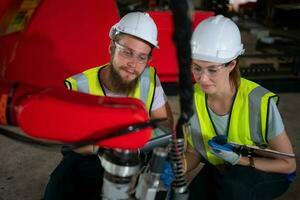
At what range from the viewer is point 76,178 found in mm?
1523

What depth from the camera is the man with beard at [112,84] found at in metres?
1.49

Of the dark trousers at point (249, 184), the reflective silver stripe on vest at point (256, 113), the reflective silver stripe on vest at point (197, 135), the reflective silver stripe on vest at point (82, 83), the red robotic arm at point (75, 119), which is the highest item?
the red robotic arm at point (75, 119)

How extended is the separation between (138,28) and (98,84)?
29 cm

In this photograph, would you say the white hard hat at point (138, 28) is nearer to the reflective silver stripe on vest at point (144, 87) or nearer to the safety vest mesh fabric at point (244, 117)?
the reflective silver stripe on vest at point (144, 87)

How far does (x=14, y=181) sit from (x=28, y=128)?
174 centimetres

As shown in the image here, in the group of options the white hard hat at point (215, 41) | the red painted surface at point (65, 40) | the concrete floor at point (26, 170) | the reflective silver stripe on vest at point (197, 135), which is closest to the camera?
the white hard hat at point (215, 41)

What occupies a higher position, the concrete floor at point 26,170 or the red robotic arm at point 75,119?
the red robotic arm at point 75,119

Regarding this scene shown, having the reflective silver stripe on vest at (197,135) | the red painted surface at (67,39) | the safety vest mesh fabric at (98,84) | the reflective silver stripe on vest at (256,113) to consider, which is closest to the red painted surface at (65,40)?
the red painted surface at (67,39)

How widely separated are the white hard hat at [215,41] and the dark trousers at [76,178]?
610mm

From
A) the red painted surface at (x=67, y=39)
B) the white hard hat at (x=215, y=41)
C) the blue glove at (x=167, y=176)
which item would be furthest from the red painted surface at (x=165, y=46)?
the blue glove at (x=167, y=176)

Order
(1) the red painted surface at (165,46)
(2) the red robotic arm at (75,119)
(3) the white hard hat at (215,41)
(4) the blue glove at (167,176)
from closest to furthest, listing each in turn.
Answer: (2) the red robotic arm at (75,119), (4) the blue glove at (167,176), (3) the white hard hat at (215,41), (1) the red painted surface at (165,46)

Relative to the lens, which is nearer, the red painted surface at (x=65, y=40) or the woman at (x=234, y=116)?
the woman at (x=234, y=116)

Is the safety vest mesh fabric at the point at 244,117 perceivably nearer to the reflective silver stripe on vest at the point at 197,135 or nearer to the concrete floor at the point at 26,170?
the reflective silver stripe on vest at the point at 197,135

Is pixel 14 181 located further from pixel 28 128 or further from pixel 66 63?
pixel 28 128
